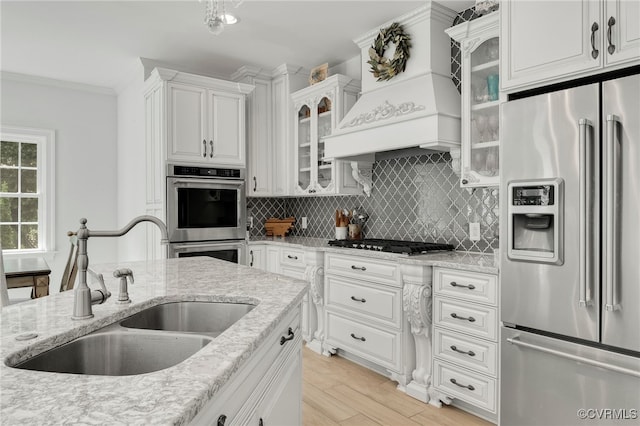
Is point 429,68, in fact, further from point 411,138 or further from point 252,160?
point 252,160

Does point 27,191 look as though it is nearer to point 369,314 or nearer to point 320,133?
point 320,133

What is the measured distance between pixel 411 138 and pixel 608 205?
1.39 metres

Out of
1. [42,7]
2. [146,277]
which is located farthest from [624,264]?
[42,7]

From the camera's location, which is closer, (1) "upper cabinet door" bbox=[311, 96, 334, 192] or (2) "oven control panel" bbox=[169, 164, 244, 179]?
(2) "oven control panel" bbox=[169, 164, 244, 179]

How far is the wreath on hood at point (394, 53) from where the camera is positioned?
3.15 metres

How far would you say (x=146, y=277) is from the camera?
6.49ft

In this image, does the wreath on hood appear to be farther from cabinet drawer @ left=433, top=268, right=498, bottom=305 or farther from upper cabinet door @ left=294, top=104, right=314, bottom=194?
cabinet drawer @ left=433, top=268, right=498, bottom=305

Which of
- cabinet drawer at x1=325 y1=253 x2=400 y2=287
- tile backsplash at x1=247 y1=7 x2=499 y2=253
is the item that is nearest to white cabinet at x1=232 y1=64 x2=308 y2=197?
tile backsplash at x1=247 y1=7 x2=499 y2=253

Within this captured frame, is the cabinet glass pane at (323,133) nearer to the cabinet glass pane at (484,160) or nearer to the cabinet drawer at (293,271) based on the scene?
the cabinet drawer at (293,271)

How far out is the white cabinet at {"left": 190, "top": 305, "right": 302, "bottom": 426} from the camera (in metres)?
0.93

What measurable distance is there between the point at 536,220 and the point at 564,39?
87 centimetres

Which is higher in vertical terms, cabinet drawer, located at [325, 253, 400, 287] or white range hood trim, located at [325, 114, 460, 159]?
white range hood trim, located at [325, 114, 460, 159]

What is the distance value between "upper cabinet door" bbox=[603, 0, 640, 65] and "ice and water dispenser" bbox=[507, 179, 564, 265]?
0.58m

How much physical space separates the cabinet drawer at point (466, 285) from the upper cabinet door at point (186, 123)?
2518 mm
